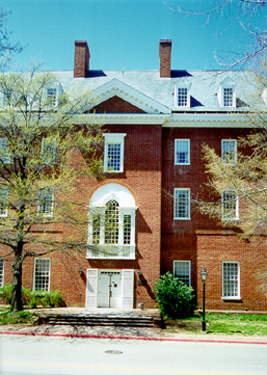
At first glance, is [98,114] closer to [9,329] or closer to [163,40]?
[163,40]

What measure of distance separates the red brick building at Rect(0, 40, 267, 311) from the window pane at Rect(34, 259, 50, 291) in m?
0.06

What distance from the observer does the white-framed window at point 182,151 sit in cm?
2603

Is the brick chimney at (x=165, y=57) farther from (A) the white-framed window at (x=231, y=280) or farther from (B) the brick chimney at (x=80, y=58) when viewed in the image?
(A) the white-framed window at (x=231, y=280)

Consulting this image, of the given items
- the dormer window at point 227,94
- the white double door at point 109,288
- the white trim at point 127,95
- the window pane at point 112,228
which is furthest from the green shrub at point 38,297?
the dormer window at point 227,94

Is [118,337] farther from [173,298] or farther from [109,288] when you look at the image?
[109,288]

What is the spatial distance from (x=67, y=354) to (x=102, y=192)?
42.8 feet

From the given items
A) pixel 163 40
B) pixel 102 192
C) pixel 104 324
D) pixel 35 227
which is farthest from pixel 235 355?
pixel 163 40

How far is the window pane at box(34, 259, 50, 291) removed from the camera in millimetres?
25141

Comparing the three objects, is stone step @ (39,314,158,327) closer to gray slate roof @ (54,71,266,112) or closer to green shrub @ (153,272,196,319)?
green shrub @ (153,272,196,319)

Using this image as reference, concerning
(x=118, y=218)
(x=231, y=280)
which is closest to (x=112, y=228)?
(x=118, y=218)

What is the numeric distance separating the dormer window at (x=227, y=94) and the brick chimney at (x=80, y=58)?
1073 cm

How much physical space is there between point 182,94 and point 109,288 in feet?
45.5

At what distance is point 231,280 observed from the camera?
2461cm

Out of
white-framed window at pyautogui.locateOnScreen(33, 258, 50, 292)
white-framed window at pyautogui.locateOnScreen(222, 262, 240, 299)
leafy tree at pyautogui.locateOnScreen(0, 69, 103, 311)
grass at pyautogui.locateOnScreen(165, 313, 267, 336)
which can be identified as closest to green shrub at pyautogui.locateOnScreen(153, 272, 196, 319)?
grass at pyautogui.locateOnScreen(165, 313, 267, 336)
